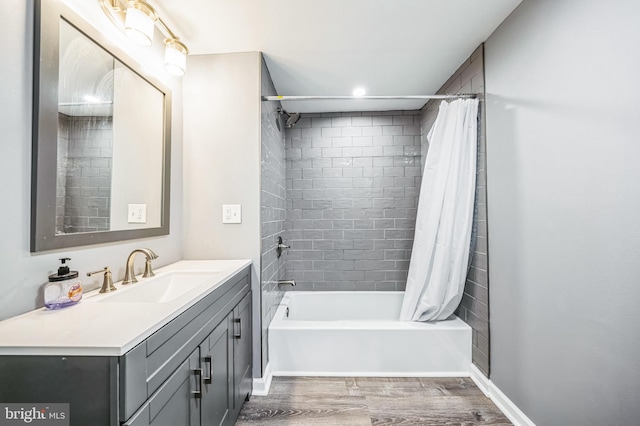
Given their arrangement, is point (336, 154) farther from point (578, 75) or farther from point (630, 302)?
point (630, 302)

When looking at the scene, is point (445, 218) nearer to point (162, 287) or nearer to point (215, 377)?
point (215, 377)

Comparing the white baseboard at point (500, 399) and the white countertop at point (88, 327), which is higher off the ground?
the white countertop at point (88, 327)

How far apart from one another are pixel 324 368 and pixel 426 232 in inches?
52.9

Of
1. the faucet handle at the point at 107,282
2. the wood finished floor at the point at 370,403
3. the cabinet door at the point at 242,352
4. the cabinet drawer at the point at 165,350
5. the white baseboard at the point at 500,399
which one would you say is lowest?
the wood finished floor at the point at 370,403

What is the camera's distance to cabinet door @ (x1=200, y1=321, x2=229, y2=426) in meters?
1.23

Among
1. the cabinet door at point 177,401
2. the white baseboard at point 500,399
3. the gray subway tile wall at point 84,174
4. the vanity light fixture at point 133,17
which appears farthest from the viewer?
the white baseboard at point 500,399

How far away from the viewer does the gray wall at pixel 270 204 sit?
2.08 meters

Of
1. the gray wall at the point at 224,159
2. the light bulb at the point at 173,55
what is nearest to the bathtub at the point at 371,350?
the gray wall at the point at 224,159

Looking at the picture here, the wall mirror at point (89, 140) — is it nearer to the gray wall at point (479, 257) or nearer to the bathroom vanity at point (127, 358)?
the bathroom vanity at point (127, 358)

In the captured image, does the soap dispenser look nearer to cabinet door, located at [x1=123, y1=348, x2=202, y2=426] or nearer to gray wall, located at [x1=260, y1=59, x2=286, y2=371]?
cabinet door, located at [x1=123, y1=348, x2=202, y2=426]

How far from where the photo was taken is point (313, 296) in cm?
309

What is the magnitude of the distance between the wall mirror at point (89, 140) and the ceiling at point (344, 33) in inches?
20.5

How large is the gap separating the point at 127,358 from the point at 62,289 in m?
0.50

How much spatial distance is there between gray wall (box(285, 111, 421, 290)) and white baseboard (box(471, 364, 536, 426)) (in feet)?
4.00
